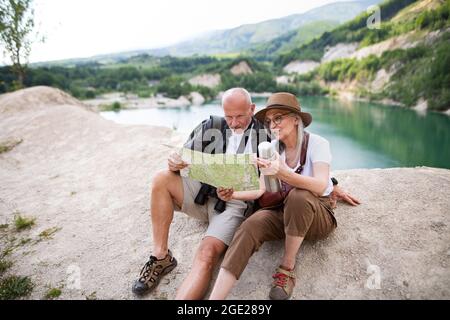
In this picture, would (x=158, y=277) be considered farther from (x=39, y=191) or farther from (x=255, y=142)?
(x=39, y=191)

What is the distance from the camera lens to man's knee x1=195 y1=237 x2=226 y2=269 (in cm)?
250

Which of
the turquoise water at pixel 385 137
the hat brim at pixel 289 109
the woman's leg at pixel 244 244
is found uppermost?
the hat brim at pixel 289 109

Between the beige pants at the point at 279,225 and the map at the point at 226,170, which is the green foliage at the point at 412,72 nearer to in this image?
the beige pants at the point at 279,225

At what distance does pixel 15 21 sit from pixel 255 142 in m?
18.8

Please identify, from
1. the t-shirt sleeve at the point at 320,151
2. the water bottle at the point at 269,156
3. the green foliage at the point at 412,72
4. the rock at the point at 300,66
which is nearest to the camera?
the water bottle at the point at 269,156

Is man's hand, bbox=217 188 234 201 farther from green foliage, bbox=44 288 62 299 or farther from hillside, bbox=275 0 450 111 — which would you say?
hillside, bbox=275 0 450 111

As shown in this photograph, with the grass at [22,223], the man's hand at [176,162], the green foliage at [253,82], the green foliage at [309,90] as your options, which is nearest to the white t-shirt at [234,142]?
the man's hand at [176,162]

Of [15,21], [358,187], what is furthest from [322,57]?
[358,187]

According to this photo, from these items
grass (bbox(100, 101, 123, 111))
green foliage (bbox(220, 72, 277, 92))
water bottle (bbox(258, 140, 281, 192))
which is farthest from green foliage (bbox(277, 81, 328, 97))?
water bottle (bbox(258, 140, 281, 192))

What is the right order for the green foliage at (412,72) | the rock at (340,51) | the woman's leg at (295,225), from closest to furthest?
the woman's leg at (295,225) < the green foliage at (412,72) < the rock at (340,51)

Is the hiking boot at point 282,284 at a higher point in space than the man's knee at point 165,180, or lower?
lower

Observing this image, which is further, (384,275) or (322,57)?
(322,57)

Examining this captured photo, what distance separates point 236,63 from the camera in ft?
301

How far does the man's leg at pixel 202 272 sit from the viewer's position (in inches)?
91.7
